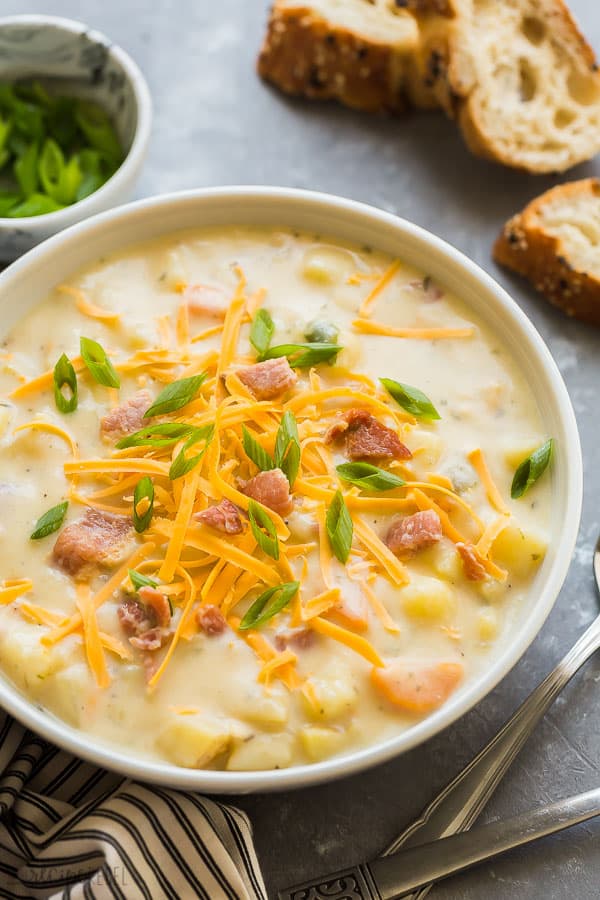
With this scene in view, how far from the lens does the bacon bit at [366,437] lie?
255 cm

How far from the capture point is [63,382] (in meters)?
2.67

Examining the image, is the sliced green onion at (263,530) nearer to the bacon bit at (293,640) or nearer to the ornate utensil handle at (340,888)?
the bacon bit at (293,640)

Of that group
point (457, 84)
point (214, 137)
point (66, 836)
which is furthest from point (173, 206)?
point (66, 836)

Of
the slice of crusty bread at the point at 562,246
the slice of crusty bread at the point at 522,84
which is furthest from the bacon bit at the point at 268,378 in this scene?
the slice of crusty bread at the point at 522,84

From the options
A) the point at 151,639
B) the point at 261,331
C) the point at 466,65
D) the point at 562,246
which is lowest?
the point at 151,639

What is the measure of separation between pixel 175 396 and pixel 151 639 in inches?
24.1

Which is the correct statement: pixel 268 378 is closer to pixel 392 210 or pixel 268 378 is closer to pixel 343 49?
pixel 392 210

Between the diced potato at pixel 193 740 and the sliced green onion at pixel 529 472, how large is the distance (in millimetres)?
927

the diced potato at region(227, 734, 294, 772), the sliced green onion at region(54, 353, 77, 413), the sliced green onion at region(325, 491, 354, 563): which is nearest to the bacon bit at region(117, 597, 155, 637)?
the diced potato at region(227, 734, 294, 772)

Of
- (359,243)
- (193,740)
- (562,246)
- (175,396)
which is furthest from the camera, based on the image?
(562,246)

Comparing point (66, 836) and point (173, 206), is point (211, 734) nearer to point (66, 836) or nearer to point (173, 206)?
point (66, 836)

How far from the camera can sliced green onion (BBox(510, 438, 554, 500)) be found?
256 cm

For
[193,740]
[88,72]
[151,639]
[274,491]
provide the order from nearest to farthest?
[193,740] → [151,639] → [274,491] → [88,72]

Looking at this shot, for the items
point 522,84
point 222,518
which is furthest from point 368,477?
point 522,84
